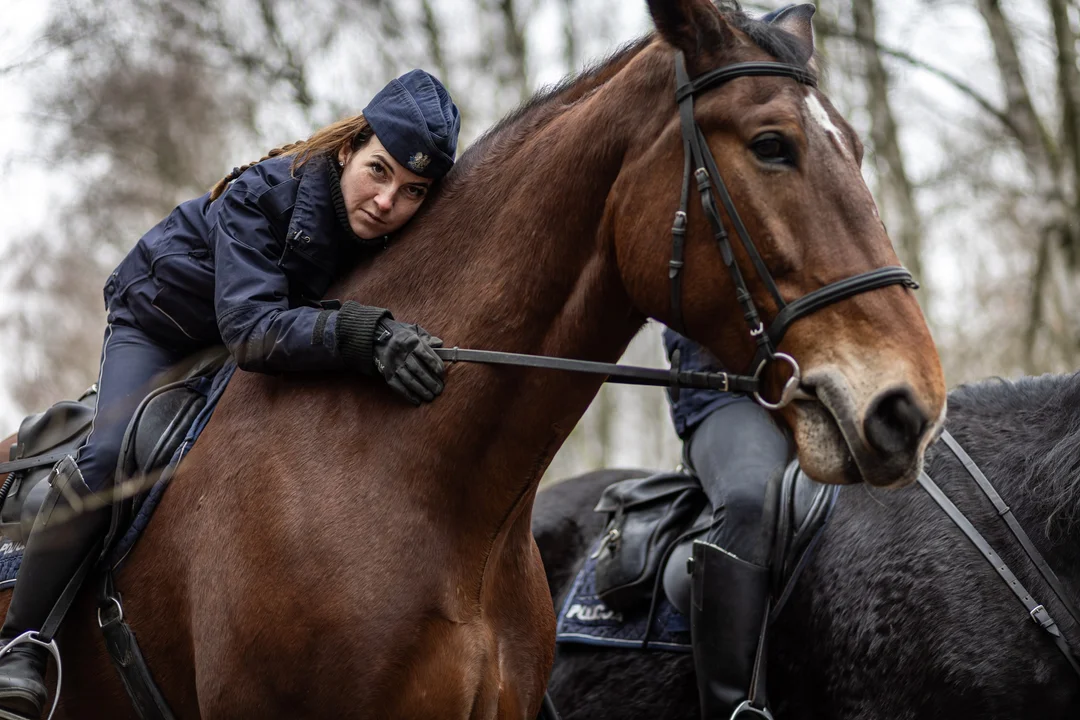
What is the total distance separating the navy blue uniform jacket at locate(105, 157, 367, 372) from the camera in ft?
9.34

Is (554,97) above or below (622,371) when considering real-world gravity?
above

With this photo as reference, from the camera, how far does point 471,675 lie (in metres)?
2.76

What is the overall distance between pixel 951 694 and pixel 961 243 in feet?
69.5

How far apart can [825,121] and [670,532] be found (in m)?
2.35

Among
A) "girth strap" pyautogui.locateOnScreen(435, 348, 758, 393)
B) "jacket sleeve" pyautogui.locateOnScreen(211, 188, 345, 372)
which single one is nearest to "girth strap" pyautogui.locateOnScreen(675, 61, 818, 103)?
"girth strap" pyautogui.locateOnScreen(435, 348, 758, 393)

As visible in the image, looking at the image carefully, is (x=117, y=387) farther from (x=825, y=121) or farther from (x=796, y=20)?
(x=796, y=20)

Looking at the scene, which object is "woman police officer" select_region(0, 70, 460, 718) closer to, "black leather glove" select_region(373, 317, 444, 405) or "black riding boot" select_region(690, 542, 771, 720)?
"black leather glove" select_region(373, 317, 444, 405)

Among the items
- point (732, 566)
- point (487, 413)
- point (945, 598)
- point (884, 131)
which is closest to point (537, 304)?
point (487, 413)

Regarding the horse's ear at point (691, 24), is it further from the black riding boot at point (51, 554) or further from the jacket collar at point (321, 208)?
the black riding boot at point (51, 554)

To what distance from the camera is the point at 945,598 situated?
11.2 feet

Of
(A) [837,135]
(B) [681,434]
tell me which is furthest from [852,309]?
(B) [681,434]

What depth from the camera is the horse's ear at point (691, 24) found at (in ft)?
8.57

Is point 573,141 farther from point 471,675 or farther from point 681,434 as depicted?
point 681,434

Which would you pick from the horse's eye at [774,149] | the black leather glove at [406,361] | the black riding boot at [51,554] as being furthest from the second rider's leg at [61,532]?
the horse's eye at [774,149]
